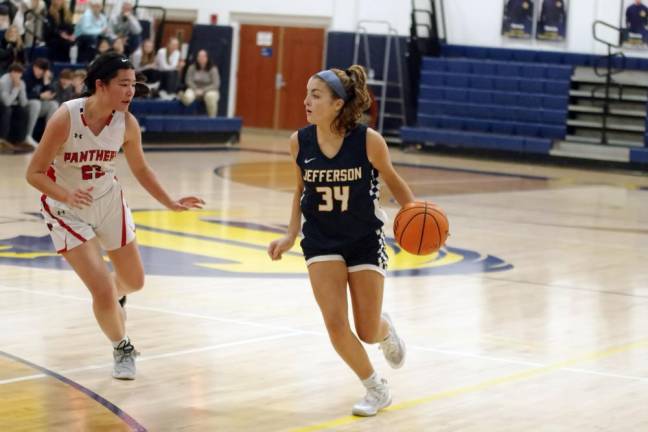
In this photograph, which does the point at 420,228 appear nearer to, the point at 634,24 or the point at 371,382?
the point at 371,382

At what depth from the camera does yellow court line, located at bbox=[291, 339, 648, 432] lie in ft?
16.6

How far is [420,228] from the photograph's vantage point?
17.6ft

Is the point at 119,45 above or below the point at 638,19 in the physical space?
below

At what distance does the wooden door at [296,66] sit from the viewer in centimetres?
2623

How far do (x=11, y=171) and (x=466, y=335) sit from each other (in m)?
9.16

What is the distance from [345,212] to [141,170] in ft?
3.97

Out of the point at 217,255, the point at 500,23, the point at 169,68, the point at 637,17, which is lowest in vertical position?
the point at 217,255

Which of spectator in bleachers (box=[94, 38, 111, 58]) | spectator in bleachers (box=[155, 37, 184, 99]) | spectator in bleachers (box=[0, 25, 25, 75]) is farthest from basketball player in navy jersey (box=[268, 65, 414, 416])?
spectator in bleachers (box=[155, 37, 184, 99])

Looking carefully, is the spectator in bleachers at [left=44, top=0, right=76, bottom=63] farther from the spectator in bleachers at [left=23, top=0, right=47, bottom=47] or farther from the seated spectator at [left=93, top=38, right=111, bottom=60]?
the seated spectator at [left=93, top=38, right=111, bottom=60]

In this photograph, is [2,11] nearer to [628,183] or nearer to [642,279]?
[628,183]

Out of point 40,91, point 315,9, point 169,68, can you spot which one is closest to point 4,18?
point 40,91

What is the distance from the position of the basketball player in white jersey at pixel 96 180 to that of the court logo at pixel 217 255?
2941 millimetres

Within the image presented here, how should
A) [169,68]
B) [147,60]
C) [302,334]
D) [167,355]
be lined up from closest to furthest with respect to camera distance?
[167,355] → [302,334] → [147,60] → [169,68]

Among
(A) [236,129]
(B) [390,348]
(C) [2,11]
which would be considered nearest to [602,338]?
(B) [390,348]
